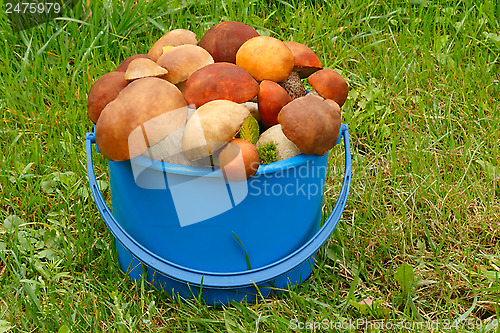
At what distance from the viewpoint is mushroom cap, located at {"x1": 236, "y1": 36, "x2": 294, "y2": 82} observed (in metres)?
1.74

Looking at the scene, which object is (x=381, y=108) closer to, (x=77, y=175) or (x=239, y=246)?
(x=239, y=246)

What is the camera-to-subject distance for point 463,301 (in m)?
1.80

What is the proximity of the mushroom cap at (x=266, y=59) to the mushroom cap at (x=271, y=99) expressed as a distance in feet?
0.15

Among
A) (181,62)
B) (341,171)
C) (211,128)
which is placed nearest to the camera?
(211,128)

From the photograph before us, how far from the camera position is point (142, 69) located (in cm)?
167

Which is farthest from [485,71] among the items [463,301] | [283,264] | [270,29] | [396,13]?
[283,264]

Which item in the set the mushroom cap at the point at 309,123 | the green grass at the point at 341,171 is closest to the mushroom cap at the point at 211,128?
the mushroom cap at the point at 309,123

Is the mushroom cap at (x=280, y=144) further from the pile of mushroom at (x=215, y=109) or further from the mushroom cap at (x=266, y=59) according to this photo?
the mushroom cap at (x=266, y=59)

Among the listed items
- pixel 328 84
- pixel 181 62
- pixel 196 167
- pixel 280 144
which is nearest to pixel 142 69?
pixel 181 62

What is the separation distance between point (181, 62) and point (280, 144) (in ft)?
1.33

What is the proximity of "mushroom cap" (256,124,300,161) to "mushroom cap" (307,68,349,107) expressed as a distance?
9.7 inches

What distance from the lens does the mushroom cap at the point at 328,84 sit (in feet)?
5.99

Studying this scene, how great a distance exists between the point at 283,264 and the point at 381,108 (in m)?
1.17

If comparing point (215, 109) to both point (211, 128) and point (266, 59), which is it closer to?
point (211, 128)
